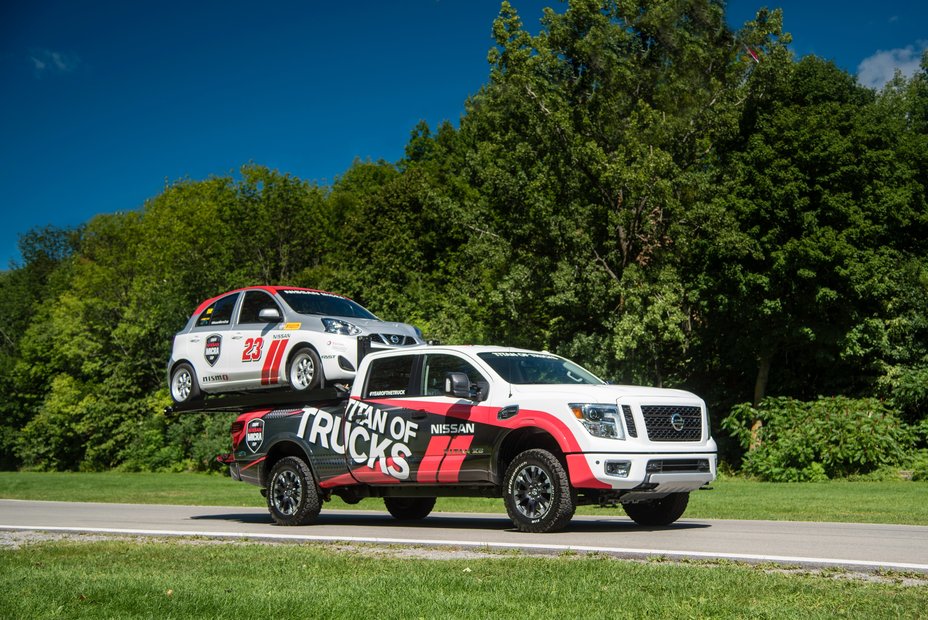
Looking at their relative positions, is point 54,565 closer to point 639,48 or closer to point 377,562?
point 377,562

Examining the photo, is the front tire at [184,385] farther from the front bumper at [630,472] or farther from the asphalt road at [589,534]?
the front bumper at [630,472]

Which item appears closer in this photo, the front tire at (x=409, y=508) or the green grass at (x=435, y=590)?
the green grass at (x=435, y=590)

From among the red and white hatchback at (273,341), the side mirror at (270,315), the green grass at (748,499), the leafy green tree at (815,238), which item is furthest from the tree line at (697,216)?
the side mirror at (270,315)

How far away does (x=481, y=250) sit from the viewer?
3262 centimetres

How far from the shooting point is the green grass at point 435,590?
20.7 ft

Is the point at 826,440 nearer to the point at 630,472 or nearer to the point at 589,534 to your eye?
the point at 589,534

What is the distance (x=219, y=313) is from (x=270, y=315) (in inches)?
60.4

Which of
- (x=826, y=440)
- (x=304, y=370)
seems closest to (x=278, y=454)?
(x=304, y=370)

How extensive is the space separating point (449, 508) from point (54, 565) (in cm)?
949

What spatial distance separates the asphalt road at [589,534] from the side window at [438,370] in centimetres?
171

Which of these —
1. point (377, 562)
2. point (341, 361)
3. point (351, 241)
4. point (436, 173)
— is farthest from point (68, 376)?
point (377, 562)

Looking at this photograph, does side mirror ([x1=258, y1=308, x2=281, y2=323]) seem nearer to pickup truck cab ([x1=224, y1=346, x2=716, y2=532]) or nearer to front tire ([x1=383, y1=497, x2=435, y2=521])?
pickup truck cab ([x1=224, y1=346, x2=716, y2=532])

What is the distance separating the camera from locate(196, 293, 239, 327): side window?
15.8m

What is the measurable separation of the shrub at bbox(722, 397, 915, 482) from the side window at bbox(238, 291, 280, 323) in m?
16.2
